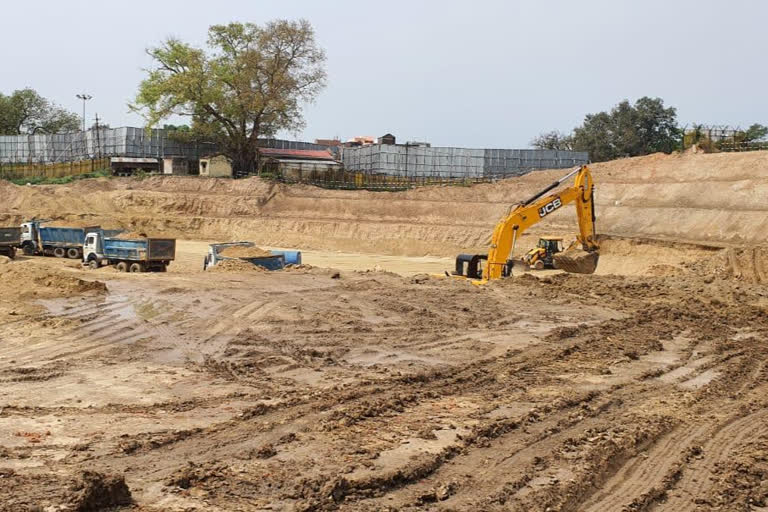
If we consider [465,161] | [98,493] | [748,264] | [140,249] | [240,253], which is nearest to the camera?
[98,493]

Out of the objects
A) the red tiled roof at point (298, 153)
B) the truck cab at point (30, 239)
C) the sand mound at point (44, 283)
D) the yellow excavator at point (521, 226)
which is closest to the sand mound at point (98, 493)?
the sand mound at point (44, 283)

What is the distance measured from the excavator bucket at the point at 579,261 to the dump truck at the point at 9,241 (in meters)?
22.4

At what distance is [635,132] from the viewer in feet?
205

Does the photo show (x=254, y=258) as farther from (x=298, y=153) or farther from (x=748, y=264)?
(x=298, y=153)

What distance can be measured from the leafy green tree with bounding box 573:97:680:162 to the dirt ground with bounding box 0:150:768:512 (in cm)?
4200

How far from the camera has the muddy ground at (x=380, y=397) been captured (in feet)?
25.0

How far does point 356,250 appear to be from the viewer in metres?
43.5

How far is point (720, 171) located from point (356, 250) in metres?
19.7

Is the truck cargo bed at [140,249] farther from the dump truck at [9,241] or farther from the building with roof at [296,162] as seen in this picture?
the building with roof at [296,162]

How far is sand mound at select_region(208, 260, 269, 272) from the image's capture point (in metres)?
26.3

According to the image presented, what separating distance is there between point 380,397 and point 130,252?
790 inches

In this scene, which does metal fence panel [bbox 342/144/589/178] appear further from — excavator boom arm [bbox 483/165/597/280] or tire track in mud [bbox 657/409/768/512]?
tire track in mud [bbox 657/409/768/512]

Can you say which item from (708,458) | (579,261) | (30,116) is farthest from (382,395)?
(30,116)

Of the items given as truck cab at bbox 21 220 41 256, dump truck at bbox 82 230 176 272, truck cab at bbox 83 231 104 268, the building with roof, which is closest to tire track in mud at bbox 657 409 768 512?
dump truck at bbox 82 230 176 272
